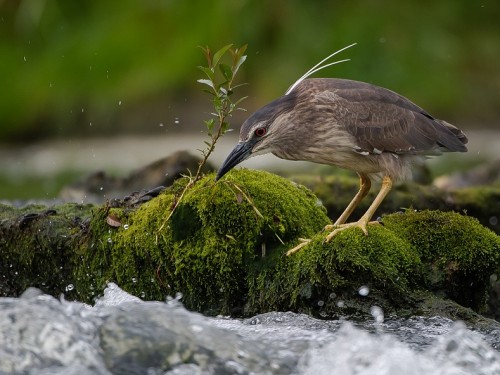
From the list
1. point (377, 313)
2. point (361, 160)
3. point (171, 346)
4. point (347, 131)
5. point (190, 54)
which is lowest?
point (377, 313)

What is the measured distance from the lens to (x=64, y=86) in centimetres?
1677

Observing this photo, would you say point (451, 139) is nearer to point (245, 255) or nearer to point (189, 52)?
point (245, 255)

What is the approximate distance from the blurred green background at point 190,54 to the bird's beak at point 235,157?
1022cm

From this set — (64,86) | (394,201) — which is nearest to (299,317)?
(394,201)

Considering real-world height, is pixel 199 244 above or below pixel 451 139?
below

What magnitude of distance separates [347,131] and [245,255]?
1.11 metres

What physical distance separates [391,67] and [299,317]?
37.6 ft

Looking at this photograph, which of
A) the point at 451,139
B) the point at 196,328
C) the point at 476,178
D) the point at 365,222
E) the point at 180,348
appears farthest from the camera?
the point at 476,178

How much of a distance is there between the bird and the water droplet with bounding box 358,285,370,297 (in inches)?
29.7

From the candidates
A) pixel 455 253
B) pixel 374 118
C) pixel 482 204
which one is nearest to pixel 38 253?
pixel 374 118

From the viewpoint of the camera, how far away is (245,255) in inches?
220

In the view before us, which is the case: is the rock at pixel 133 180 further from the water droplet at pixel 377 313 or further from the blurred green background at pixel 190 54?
the blurred green background at pixel 190 54

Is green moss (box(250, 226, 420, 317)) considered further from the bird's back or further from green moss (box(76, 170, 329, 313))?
the bird's back

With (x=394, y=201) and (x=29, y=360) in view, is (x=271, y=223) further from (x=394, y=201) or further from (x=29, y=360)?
(x=394, y=201)
